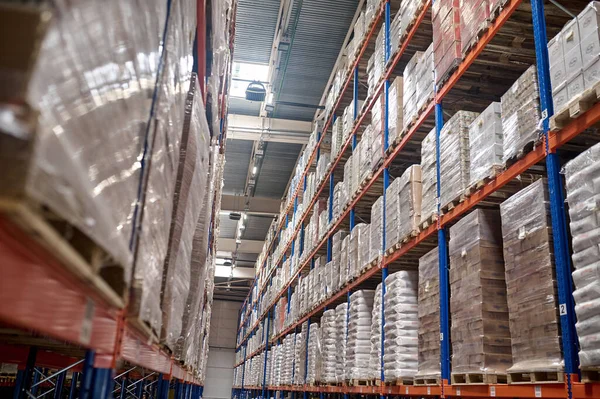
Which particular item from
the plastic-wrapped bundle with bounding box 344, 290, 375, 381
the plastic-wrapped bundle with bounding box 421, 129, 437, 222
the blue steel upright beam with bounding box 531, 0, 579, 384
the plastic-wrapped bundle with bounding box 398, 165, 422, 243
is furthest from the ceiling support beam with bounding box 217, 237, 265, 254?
the blue steel upright beam with bounding box 531, 0, 579, 384

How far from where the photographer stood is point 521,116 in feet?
13.5

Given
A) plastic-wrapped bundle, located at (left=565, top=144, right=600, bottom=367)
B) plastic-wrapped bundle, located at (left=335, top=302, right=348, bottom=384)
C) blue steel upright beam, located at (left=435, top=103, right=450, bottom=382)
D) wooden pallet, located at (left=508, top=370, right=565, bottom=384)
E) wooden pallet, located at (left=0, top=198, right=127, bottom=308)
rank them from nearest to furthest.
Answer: wooden pallet, located at (left=0, top=198, right=127, bottom=308), plastic-wrapped bundle, located at (left=565, top=144, right=600, bottom=367), wooden pallet, located at (left=508, top=370, right=565, bottom=384), blue steel upright beam, located at (left=435, top=103, right=450, bottom=382), plastic-wrapped bundle, located at (left=335, top=302, right=348, bottom=384)

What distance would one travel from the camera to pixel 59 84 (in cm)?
95

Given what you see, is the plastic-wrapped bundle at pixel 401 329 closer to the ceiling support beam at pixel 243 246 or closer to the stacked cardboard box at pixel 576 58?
the stacked cardboard box at pixel 576 58

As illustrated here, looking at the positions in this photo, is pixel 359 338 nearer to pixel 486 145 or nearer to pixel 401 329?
pixel 401 329

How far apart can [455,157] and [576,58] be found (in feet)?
5.78

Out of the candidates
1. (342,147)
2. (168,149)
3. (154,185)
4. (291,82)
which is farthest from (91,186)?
(291,82)

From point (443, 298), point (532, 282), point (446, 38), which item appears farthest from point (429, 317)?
point (446, 38)

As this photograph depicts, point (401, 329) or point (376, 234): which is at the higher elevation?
point (376, 234)

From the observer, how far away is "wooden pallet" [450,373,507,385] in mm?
4129

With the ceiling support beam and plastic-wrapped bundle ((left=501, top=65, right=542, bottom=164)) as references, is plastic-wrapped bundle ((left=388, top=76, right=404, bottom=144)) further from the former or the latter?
the ceiling support beam

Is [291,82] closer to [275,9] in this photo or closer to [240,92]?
[240,92]

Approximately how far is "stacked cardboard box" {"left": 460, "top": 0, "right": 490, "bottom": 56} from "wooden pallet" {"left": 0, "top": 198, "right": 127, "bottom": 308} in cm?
416

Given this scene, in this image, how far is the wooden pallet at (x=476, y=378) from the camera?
413 centimetres
